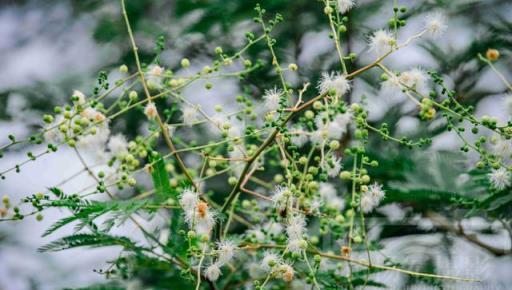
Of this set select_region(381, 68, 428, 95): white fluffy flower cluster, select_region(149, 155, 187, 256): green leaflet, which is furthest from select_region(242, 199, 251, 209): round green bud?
select_region(381, 68, 428, 95): white fluffy flower cluster

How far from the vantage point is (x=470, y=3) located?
2.32 meters

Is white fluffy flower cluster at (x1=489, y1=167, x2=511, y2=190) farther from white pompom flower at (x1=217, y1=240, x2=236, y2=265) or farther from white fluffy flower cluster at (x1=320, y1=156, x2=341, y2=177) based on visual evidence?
white pompom flower at (x1=217, y1=240, x2=236, y2=265)

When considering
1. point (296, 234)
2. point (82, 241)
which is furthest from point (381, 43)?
point (82, 241)

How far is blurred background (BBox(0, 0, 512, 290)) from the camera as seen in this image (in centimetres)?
169

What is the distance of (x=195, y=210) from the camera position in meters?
1.27

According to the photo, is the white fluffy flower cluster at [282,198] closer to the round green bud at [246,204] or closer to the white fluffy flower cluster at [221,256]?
the white fluffy flower cluster at [221,256]

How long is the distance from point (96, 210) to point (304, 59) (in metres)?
1.12

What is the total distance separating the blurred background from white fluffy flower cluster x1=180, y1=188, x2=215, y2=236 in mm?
405

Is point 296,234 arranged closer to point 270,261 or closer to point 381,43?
point 270,261

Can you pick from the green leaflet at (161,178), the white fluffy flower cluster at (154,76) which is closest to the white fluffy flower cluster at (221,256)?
the green leaflet at (161,178)

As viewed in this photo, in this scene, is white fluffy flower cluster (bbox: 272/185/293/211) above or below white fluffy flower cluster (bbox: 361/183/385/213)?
below

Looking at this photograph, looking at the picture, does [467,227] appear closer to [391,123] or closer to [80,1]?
[391,123]

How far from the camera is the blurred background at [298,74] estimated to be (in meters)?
1.69

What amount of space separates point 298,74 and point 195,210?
3.29 ft
